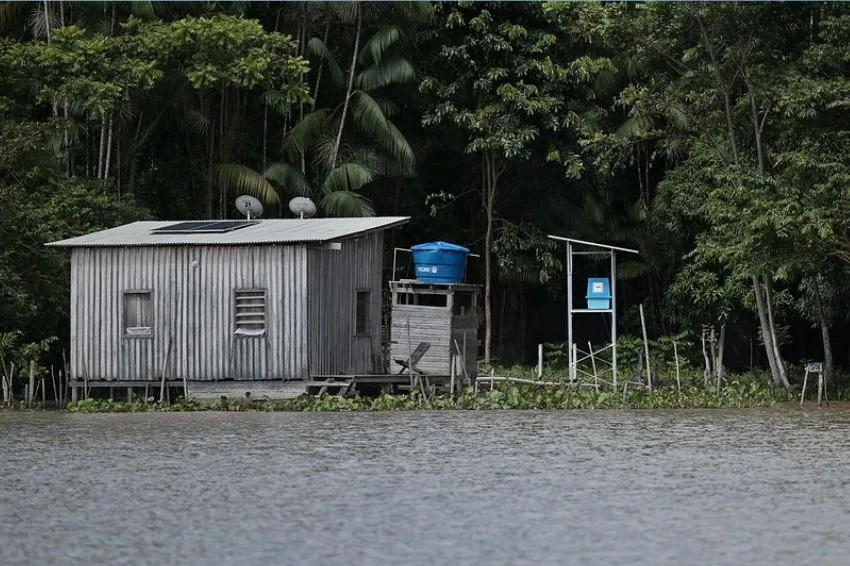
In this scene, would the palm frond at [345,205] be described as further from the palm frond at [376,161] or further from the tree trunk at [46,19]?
the tree trunk at [46,19]

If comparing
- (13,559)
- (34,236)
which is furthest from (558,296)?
(13,559)

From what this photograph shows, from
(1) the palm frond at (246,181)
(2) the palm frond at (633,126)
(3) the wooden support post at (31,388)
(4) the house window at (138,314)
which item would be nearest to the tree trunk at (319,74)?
(1) the palm frond at (246,181)

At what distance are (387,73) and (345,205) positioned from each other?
138 inches

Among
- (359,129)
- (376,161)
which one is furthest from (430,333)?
(359,129)

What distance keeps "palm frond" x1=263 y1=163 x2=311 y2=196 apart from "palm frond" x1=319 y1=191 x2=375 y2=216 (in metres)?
1.11

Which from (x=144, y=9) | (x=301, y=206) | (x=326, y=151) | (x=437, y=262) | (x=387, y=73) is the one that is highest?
Answer: (x=144, y=9)

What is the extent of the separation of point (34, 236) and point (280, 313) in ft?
19.2

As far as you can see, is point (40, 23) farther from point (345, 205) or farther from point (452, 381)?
point (452, 381)

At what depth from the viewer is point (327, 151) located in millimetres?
36344

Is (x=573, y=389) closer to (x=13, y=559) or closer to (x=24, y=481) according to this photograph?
(x=24, y=481)

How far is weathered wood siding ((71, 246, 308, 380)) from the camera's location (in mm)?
27078

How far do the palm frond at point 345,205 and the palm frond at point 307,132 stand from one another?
174 cm

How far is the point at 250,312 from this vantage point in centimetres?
2728

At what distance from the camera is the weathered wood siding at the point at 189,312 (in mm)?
27078
